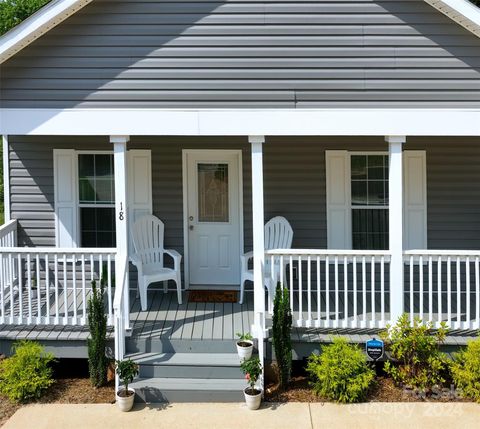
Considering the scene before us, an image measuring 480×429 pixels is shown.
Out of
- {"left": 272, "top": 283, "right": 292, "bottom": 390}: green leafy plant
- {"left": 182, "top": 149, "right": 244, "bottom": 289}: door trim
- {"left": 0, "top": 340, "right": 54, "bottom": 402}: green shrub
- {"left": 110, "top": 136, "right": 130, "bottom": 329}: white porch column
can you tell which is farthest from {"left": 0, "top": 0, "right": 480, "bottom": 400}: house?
{"left": 182, "top": 149, "right": 244, "bottom": 289}: door trim

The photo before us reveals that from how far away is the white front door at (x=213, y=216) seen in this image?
8039 millimetres

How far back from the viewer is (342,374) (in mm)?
5629

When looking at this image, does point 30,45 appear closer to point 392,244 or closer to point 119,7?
point 119,7

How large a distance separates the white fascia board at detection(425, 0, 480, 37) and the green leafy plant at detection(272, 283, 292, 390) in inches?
136

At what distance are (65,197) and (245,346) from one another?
3585 millimetres

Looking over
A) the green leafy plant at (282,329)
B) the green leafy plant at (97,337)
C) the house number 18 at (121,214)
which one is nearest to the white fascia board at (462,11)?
the green leafy plant at (282,329)

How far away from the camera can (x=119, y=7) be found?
649 cm

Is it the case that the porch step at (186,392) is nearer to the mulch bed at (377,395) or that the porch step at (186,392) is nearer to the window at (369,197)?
the mulch bed at (377,395)

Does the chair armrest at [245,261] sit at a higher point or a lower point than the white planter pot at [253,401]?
higher

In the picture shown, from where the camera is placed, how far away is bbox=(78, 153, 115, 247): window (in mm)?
8070

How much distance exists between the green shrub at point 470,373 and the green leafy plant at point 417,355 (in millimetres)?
152

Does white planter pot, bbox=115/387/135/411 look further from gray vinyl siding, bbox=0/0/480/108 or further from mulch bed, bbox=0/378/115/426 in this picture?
gray vinyl siding, bbox=0/0/480/108

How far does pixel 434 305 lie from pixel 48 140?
5.56m

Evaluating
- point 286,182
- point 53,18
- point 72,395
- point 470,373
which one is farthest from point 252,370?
point 53,18
